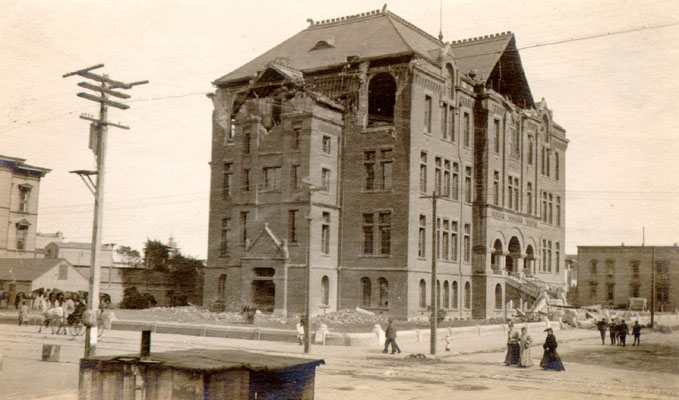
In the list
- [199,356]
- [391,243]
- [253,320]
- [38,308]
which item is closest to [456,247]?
[391,243]

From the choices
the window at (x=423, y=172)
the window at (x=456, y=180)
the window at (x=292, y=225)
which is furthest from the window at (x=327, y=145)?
the window at (x=456, y=180)

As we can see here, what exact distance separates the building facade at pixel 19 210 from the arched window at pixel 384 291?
92.7 ft

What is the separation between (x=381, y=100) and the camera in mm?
47844

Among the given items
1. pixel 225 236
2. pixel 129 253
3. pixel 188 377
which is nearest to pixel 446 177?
pixel 225 236

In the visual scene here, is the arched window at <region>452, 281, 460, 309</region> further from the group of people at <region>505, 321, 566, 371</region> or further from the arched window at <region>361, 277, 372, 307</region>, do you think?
the group of people at <region>505, 321, 566, 371</region>

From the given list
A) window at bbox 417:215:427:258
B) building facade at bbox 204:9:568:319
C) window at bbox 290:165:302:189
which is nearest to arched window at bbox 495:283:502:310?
building facade at bbox 204:9:568:319

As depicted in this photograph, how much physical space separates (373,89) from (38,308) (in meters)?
28.7

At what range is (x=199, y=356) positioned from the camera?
34.9 ft

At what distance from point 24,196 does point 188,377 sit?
2060 inches

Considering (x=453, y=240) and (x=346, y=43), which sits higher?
(x=346, y=43)

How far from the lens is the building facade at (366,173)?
44.4m

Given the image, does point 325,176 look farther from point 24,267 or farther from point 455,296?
point 24,267

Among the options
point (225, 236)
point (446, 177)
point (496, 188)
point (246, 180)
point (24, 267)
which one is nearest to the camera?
point (246, 180)

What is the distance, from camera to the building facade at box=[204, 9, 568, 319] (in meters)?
44.4
